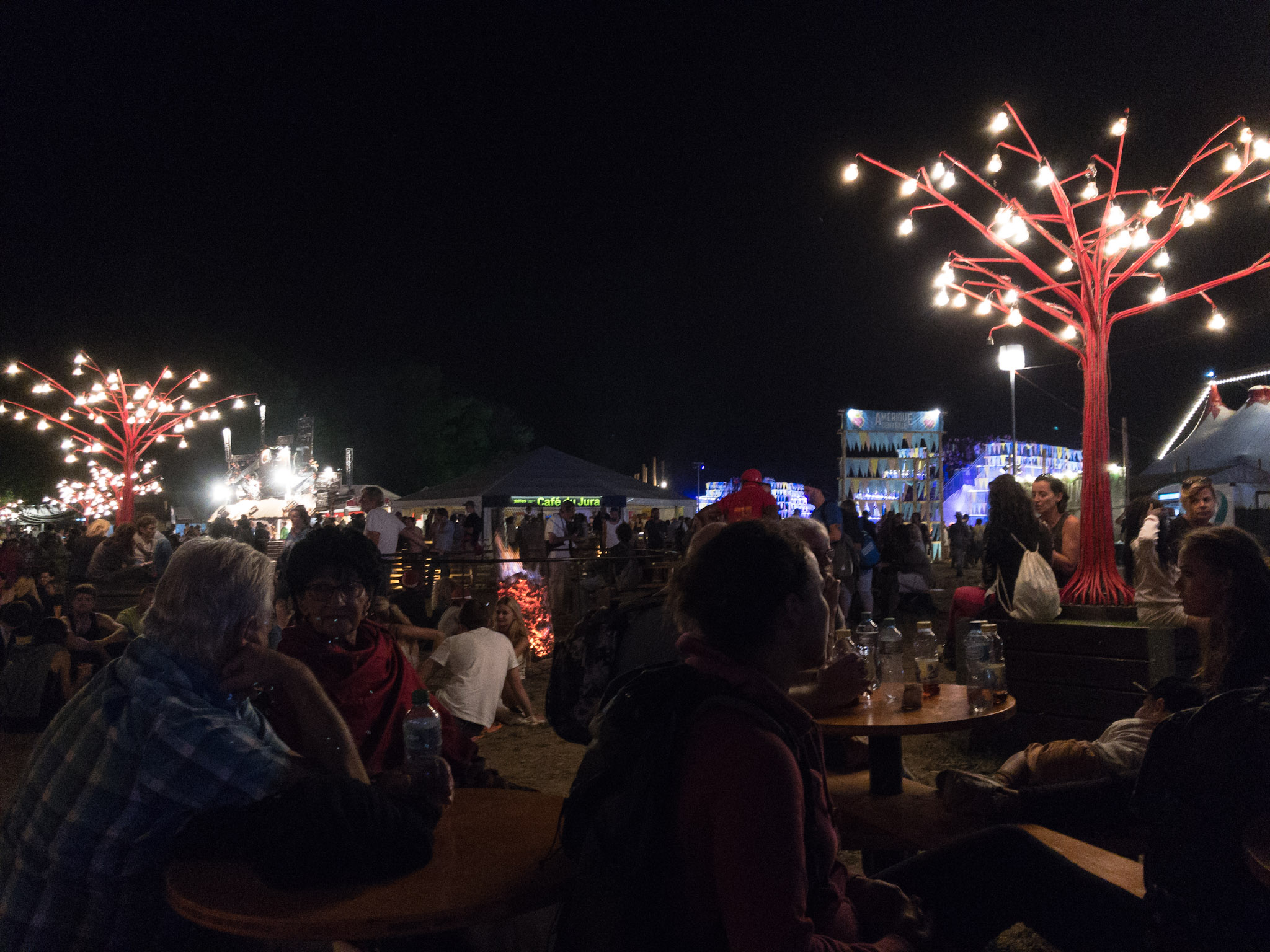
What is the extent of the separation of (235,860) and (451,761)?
111 centimetres

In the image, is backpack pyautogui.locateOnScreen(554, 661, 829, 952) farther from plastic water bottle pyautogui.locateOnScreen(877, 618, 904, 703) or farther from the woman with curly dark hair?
plastic water bottle pyautogui.locateOnScreen(877, 618, 904, 703)

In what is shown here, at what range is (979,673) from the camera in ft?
13.8

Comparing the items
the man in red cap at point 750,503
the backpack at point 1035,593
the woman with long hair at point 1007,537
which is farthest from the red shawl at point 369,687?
the woman with long hair at point 1007,537

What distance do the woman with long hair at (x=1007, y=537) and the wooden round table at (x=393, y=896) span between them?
5.34m

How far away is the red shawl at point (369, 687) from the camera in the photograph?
3.02m

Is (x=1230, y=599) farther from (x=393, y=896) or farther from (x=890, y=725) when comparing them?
(x=393, y=896)

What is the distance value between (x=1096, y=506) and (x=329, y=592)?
6396 millimetres

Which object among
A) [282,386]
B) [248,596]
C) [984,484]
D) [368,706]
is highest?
[282,386]

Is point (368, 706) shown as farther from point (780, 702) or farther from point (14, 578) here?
point (14, 578)

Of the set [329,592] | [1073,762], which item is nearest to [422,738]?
[329,592]

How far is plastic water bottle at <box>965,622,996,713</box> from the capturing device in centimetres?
379

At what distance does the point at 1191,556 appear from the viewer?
9.95 ft

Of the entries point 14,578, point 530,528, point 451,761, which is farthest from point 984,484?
point 451,761

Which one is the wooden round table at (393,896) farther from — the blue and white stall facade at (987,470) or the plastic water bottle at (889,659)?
the blue and white stall facade at (987,470)
